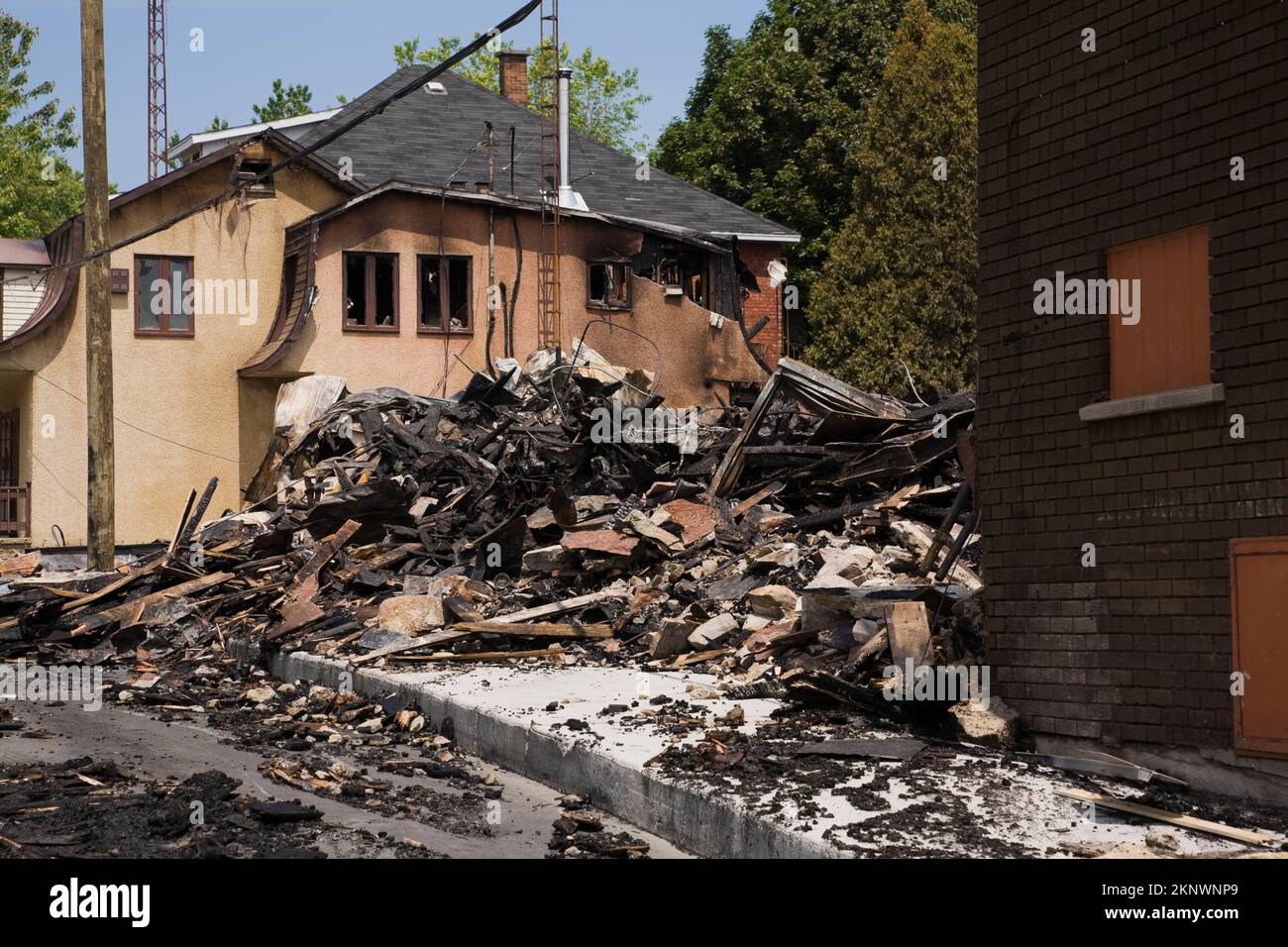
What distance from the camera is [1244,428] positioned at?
7.87m

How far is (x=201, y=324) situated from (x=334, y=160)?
17.2ft

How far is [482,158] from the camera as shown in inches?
1287

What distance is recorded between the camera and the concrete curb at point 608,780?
292 inches

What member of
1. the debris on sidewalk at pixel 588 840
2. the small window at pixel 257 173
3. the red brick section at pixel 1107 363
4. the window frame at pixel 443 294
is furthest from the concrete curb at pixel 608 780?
the small window at pixel 257 173

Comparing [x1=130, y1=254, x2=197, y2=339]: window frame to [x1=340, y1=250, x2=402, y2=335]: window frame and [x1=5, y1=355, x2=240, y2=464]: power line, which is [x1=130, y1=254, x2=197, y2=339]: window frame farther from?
[x1=340, y1=250, x2=402, y2=335]: window frame

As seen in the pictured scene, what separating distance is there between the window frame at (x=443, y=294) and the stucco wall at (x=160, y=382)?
2.82 meters

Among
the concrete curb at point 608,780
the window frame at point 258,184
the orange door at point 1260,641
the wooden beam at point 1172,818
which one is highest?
the window frame at point 258,184

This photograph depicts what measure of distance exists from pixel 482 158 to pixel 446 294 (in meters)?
5.94

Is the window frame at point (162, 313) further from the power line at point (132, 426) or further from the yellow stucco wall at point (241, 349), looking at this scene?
the power line at point (132, 426)

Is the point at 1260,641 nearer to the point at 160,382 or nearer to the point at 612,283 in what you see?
the point at 612,283

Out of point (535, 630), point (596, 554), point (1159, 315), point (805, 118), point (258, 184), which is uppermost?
point (805, 118)

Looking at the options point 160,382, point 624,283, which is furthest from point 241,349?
point 624,283
